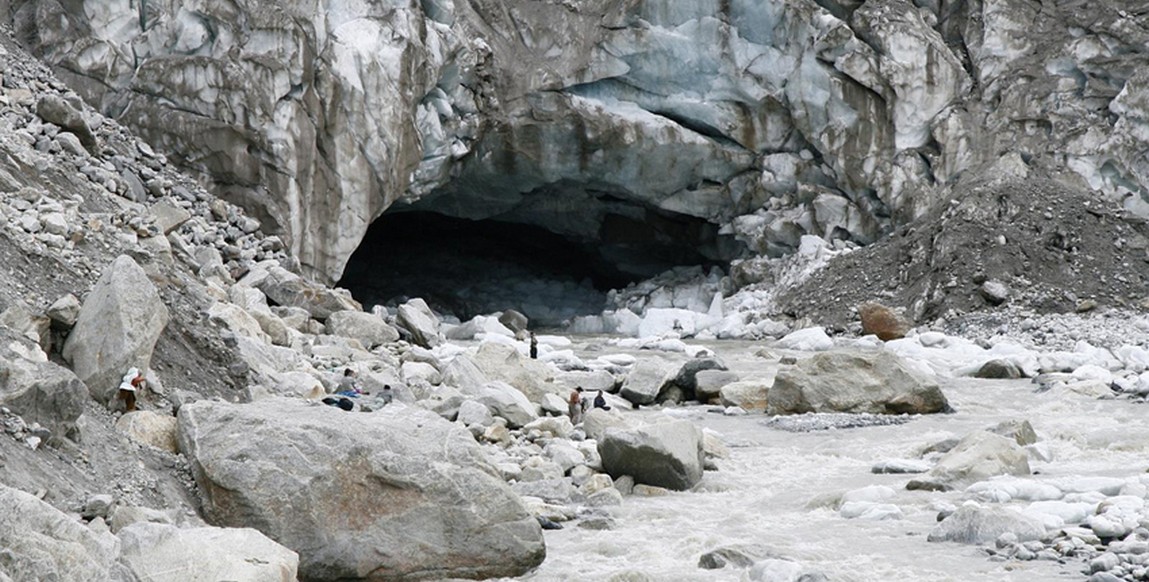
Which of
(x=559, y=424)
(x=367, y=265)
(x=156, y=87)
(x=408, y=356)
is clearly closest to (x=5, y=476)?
(x=559, y=424)

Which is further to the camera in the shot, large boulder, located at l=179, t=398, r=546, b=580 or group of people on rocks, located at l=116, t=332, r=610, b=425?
group of people on rocks, located at l=116, t=332, r=610, b=425

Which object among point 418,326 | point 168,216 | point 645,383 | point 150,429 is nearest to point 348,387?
point 150,429

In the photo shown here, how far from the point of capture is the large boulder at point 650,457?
26.0ft

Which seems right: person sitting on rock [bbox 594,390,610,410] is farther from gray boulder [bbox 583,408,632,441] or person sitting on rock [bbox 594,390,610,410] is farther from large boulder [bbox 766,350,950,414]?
large boulder [bbox 766,350,950,414]

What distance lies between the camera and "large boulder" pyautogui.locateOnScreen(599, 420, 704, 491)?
7918 millimetres

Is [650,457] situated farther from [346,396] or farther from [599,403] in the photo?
[599,403]

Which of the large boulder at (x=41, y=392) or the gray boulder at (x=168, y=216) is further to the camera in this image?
the gray boulder at (x=168, y=216)

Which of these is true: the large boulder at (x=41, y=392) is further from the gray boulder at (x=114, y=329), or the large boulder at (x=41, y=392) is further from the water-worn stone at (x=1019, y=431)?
the water-worn stone at (x=1019, y=431)

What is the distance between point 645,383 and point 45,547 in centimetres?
966

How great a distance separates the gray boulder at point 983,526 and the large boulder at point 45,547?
4.44m

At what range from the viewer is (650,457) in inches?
311

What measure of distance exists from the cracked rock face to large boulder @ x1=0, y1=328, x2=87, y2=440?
1596 centimetres

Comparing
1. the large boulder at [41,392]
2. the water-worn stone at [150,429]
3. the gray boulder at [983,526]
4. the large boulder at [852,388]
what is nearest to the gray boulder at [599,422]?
the large boulder at [852,388]

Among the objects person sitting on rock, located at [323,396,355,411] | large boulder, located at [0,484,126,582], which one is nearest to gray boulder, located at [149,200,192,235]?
person sitting on rock, located at [323,396,355,411]
